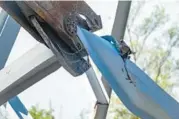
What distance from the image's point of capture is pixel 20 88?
4.93 feet

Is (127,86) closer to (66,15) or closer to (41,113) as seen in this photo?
(66,15)

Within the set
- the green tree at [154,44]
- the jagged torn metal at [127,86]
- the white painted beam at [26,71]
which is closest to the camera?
the jagged torn metal at [127,86]

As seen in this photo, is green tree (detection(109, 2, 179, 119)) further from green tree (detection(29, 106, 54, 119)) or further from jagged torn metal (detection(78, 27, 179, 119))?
jagged torn metal (detection(78, 27, 179, 119))

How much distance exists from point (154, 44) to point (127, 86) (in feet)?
5.92

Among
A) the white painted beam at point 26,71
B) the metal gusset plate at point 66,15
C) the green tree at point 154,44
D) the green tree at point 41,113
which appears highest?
the metal gusset plate at point 66,15

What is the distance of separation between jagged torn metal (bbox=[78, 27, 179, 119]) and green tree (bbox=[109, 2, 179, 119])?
161cm

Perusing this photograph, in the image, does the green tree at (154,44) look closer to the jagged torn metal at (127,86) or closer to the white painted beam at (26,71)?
the white painted beam at (26,71)

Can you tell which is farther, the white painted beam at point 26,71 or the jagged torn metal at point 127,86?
the white painted beam at point 26,71

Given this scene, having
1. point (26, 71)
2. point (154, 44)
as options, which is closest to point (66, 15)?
point (26, 71)

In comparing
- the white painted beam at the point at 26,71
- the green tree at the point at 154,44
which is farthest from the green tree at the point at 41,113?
the white painted beam at the point at 26,71

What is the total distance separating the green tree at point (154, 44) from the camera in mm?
2857

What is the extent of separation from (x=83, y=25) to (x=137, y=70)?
30 centimetres

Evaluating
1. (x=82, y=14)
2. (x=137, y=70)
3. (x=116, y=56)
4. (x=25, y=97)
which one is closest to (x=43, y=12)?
(x=82, y=14)

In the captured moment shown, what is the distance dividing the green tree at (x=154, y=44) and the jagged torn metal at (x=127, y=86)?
161cm
